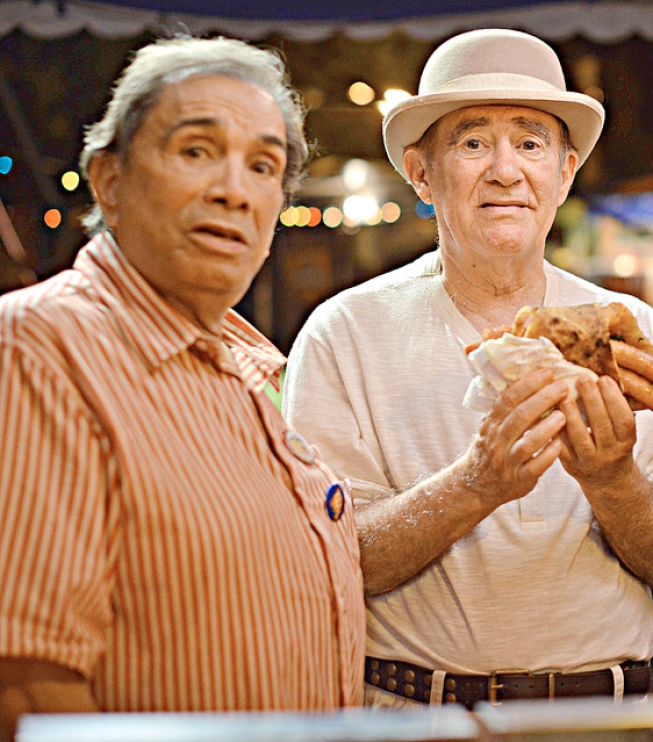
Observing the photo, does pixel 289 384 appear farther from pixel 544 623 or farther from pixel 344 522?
pixel 544 623

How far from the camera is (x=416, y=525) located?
232 centimetres

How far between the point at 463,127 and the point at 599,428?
1.05 m

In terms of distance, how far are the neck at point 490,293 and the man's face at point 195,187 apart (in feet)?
3.67

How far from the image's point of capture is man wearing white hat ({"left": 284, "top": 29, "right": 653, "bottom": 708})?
2232 mm

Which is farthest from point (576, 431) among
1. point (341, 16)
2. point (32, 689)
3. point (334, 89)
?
point (334, 89)

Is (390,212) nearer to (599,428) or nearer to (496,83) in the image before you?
(496,83)

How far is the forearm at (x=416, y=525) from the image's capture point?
2252 millimetres

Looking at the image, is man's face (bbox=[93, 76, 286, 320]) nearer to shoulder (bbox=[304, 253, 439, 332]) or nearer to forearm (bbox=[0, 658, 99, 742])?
forearm (bbox=[0, 658, 99, 742])

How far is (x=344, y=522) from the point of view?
1968mm

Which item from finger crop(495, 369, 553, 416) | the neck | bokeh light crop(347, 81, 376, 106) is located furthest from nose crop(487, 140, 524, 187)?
bokeh light crop(347, 81, 376, 106)

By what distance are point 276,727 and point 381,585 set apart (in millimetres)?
1354

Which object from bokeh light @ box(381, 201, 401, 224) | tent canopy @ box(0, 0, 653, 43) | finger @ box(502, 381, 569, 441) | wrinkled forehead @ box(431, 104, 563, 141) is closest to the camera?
finger @ box(502, 381, 569, 441)

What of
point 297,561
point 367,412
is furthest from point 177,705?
point 367,412

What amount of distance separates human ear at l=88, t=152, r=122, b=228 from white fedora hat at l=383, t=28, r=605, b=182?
1211 mm
